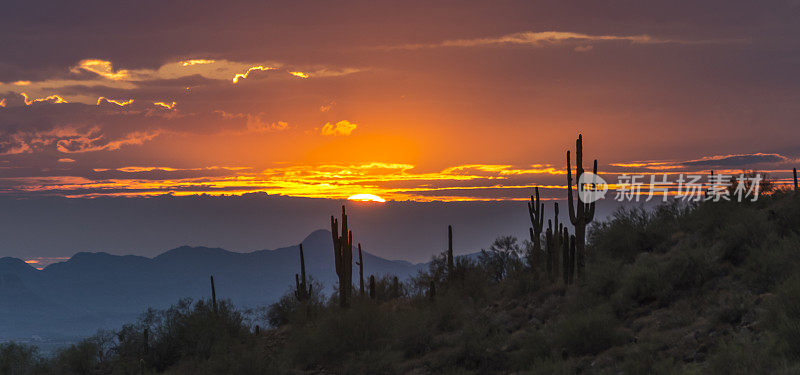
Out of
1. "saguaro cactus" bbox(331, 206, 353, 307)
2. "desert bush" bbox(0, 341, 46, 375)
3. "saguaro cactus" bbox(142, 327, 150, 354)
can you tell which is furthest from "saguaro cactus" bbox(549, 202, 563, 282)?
"desert bush" bbox(0, 341, 46, 375)

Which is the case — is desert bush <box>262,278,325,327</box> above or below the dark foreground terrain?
below

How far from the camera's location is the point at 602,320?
67.2 ft

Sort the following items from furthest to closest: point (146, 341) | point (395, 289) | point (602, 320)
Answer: point (395, 289)
point (146, 341)
point (602, 320)

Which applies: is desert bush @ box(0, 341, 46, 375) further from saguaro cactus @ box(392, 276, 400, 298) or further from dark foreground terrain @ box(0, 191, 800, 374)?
saguaro cactus @ box(392, 276, 400, 298)

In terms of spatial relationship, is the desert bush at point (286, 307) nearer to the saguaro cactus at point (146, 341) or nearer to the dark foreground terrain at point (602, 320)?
the dark foreground terrain at point (602, 320)

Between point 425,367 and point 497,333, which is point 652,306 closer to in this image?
point 497,333

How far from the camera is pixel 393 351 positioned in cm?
2650

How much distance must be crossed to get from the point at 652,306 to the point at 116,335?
3412cm

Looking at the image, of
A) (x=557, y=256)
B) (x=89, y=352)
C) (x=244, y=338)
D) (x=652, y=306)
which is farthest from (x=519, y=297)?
(x=89, y=352)

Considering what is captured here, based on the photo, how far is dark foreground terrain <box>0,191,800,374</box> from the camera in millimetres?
17109

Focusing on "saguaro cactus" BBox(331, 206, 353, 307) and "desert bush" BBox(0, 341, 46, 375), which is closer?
"saguaro cactus" BBox(331, 206, 353, 307)

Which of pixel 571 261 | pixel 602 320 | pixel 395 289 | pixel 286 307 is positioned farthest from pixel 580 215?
pixel 286 307

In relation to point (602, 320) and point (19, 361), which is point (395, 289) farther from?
point (602, 320)

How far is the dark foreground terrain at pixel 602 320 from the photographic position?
17109mm
